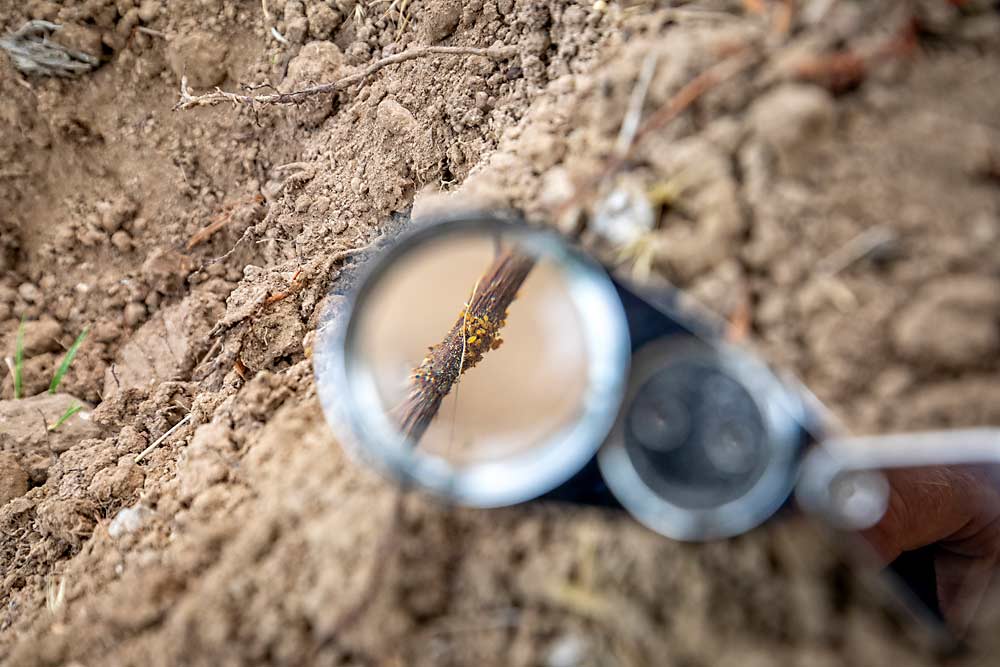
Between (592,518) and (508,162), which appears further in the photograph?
(508,162)

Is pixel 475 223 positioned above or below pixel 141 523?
above

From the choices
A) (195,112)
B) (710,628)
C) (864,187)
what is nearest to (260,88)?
(195,112)

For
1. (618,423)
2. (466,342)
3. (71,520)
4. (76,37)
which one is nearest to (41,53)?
(76,37)

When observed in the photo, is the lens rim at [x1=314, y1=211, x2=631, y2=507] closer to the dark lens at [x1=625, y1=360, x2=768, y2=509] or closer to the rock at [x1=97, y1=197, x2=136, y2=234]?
the dark lens at [x1=625, y1=360, x2=768, y2=509]

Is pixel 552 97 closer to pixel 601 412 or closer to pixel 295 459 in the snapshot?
pixel 601 412

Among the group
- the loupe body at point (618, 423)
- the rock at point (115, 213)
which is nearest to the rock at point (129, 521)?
the loupe body at point (618, 423)

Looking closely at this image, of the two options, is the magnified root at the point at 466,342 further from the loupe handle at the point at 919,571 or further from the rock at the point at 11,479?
the rock at the point at 11,479

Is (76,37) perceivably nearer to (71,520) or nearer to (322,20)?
(322,20)

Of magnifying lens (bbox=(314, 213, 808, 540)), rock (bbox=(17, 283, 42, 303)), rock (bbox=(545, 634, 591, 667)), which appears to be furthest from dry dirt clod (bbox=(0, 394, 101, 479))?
rock (bbox=(545, 634, 591, 667))
